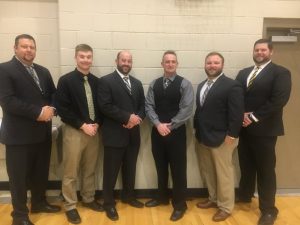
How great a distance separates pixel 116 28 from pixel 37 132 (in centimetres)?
137

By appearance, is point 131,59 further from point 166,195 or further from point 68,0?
point 166,195

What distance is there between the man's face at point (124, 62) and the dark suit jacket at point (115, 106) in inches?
2.9

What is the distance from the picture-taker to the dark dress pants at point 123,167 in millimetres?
3092

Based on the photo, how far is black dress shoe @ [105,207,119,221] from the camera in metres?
3.03

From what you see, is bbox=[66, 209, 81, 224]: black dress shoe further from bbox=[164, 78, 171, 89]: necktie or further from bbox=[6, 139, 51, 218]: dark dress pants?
bbox=[164, 78, 171, 89]: necktie

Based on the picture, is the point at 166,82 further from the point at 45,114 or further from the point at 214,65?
the point at 45,114

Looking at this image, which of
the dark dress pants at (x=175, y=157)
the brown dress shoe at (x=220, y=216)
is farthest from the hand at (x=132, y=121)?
the brown dress shoe at (x=220, y=216)

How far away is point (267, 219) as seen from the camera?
2941 millimetres

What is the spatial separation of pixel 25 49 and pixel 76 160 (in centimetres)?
115

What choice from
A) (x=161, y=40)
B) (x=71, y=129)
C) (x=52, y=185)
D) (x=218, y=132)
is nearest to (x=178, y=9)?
(x=161, y=40)

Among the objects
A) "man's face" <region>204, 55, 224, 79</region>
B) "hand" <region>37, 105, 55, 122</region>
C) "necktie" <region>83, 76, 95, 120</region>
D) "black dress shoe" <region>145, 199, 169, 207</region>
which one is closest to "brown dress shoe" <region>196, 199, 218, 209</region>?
"black dress shoe" <region>145, 199, 169, 207</region>

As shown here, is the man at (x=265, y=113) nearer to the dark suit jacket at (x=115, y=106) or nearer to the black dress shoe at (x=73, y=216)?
the dark suit jacket at (x=115, y=106)

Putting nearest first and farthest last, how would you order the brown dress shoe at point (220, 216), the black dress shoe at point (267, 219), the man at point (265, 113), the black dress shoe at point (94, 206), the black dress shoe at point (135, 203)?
the man at point (265, 113) < the black dress shoe at point (267, 219) < the brown dress shoe at point (220, 216) < the black dress shoe at point (94, 206) < the black dress shoe at point (135, 203)

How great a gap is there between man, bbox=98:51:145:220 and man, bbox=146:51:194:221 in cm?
17
